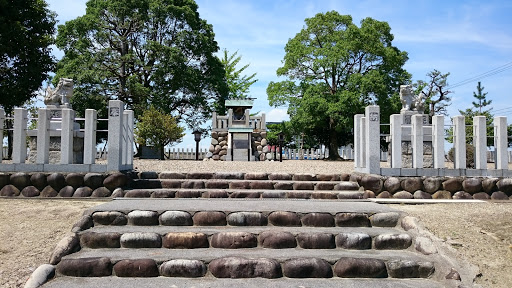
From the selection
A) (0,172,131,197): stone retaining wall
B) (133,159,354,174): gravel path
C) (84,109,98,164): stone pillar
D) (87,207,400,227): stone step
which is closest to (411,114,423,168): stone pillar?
(133,159,354,174): gravel path

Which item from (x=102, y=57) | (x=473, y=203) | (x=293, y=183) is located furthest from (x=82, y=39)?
(x=473, y=203)

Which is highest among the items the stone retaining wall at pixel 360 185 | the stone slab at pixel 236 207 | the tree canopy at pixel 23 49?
the tree canopy at pixel 23 49

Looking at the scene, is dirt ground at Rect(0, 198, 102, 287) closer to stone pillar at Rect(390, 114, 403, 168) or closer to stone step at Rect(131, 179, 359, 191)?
stone step at Rect(131, 179, 359, 191)

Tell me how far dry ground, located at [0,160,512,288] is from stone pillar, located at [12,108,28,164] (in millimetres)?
1377

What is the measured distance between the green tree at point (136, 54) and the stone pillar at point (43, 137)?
1274cm

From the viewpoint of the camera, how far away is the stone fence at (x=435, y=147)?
6797 millimetres

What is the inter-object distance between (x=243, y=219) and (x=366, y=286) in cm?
171

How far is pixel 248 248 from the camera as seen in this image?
4.16 metres

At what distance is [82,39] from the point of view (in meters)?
19.9

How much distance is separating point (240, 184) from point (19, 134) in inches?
172

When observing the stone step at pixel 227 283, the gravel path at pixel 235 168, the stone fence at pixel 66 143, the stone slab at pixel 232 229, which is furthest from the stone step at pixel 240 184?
the stone step at pixel 227 283

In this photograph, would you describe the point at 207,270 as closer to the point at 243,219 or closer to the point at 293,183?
the point at 243,219

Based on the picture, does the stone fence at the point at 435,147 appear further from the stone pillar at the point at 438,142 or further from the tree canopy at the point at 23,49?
the tree canopy at the point at 23,49

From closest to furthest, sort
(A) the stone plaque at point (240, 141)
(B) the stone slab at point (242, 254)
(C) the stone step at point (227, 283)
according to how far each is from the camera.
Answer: (C) the stone step at point (227, 283), (B) the stone slab at point (242, 254), (A) the stone plaque at point (240, 141)
